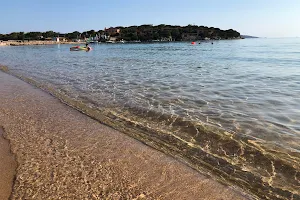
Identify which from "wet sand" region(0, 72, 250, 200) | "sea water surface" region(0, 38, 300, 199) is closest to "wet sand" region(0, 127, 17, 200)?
"wet sand" region(0, 72, 250, 200)

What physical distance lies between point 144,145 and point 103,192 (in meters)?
2.71

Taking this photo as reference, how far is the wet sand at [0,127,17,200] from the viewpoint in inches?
197

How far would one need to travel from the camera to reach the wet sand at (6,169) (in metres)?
5.00

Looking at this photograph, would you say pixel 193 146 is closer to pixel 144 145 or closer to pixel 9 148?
pixel 144 145

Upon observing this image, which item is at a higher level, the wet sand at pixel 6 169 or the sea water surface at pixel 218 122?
the wet sand at pixel 6 169

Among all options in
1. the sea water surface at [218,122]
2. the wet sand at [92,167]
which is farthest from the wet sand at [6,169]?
the sea water surface at [218,122]

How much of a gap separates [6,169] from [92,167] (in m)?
1.90

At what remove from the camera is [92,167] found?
6176 millimetres

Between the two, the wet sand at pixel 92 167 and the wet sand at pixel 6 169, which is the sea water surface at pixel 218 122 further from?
the wet sand at pixel 6 169

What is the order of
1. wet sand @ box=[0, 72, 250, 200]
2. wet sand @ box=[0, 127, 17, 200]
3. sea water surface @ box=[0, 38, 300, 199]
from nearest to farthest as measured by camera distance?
wet sand @ box=[0, 127, 17, 200]
wet sand @ box=[0, 72, 250, 200]
sea water surface @ box=[0, 38, 300, 199]

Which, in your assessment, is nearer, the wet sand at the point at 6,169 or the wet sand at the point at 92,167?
the wet sand at the point at 6,169

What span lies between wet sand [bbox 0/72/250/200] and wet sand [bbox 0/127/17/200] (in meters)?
0.13

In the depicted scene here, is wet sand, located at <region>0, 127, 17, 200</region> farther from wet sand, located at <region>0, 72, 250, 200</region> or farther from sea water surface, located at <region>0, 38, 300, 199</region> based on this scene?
sea water surface, located at <region>0, 38, 300, 199</region>

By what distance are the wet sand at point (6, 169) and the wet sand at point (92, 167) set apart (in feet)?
0.41
